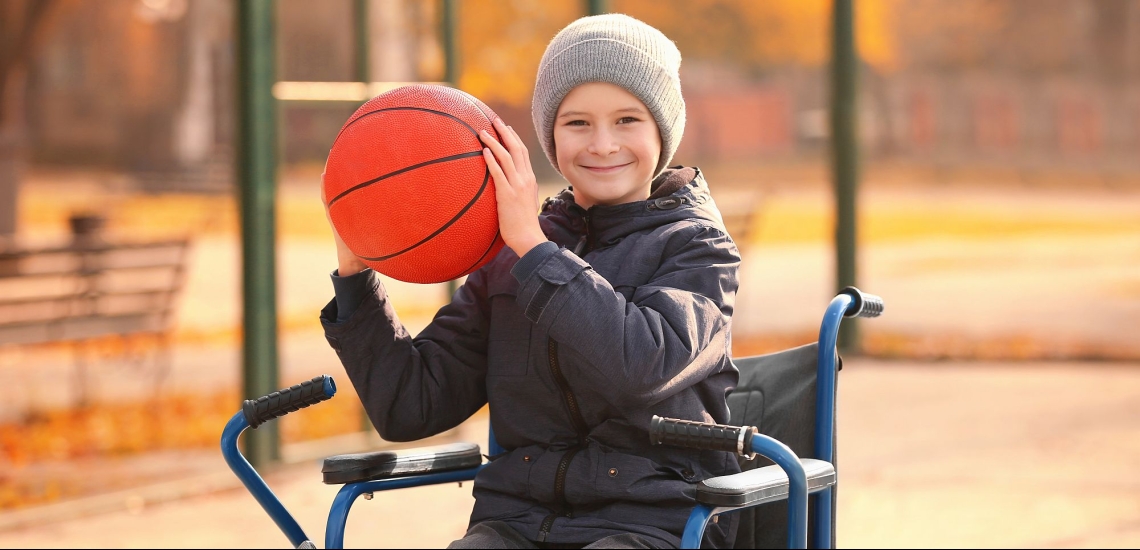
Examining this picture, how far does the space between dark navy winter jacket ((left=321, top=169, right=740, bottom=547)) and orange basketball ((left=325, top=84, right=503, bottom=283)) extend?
6.2 inches

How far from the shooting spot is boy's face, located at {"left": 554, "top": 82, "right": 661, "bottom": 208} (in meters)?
2.56

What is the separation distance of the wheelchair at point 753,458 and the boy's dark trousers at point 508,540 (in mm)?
130

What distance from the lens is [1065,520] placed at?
458 cm

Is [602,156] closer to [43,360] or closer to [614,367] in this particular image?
[614,367]

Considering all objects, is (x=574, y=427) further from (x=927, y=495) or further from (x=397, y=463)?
(x=927, y=495)

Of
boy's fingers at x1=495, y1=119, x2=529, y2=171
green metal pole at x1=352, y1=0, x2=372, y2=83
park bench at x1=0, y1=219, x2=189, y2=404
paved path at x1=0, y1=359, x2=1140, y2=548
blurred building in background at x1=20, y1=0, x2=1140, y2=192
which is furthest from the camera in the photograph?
park bench at x1=0, y1=219, x2=189, y2=404

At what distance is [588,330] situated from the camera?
229cm

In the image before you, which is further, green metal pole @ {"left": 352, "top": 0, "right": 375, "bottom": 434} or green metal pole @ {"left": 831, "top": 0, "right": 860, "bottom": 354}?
green metal pole @ {"left": 831, "top": 0, "right": 860, "bottom": 354}

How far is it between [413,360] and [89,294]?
15.0 feet

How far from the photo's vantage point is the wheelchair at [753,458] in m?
2.23

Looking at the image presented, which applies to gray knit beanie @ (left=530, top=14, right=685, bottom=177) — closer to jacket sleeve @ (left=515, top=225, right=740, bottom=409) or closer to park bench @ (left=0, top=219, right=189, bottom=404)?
jacket sleeve @ (left=515, top=225, right=740, bottom=409)

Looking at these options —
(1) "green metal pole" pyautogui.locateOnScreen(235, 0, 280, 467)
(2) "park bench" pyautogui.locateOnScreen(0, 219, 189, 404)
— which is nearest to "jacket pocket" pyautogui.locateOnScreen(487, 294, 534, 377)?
(1) "green metal pole" pyautogui.locateOnScreen(235, 0, 280, 467)

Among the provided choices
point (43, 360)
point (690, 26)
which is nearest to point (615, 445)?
point (43, 360)

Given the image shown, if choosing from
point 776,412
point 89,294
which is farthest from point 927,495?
point 89,294
